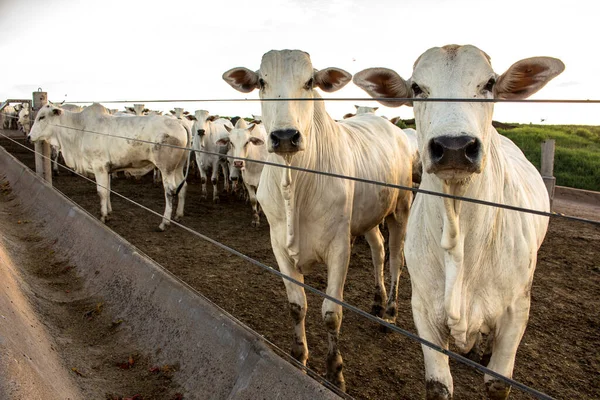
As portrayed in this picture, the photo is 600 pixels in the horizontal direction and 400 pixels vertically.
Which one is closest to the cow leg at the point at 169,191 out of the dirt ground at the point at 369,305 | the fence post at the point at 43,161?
the dirt ground at the point at 369,305

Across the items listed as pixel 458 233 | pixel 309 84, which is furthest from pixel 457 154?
pixel 309 84

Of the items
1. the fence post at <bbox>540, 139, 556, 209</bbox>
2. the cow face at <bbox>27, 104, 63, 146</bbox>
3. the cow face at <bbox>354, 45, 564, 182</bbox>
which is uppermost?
the cow face at <bbox>354, 45, 564, 182</bbox>

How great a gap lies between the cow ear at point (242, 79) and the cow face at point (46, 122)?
6.63m

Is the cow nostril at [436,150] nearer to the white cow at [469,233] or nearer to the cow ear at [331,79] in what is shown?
the white cow at [469,233]

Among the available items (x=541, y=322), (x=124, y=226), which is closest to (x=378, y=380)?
(x=541, y=322)

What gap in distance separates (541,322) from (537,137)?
15.1m

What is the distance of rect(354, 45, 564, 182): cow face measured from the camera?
1787 mm

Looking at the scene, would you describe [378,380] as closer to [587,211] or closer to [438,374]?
[438,374]

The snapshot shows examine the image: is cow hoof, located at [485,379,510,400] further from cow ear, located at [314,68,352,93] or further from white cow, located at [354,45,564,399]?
cow ear, located at [314,68,352,93]

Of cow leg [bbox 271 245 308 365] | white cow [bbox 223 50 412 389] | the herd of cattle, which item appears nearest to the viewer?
the herd of cattle

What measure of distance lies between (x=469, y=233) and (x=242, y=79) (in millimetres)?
2162

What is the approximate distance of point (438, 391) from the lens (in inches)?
94.2

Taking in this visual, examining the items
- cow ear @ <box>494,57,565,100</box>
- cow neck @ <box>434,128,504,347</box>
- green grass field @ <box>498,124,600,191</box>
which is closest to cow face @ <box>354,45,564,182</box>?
cow ear @ <box>494,57,565,100</box>

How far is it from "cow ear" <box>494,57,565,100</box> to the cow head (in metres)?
1.12
